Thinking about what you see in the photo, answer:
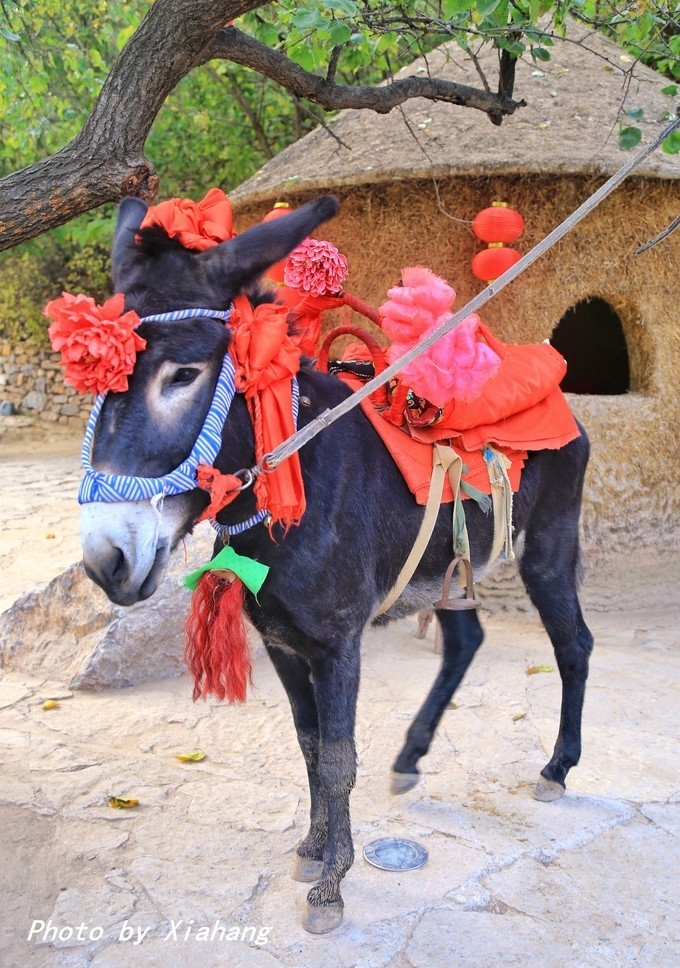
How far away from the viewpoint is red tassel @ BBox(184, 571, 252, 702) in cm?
228

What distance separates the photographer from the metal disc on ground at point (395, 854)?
278cm

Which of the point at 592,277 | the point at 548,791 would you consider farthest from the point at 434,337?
the point at 592,277

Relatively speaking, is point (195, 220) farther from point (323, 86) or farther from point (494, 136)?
point (494, 136)

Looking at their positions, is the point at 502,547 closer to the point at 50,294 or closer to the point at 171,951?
the point at 171,951

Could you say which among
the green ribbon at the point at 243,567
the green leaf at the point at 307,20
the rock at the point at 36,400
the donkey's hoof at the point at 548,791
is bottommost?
the donkey's hoof at the point at 548,791

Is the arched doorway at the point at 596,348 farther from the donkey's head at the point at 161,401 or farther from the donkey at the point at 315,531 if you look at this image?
the donkey's head at the point at 161,401

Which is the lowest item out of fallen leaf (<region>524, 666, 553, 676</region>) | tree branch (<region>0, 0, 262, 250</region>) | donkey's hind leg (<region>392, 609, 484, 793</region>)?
fallen leaf (<region>524, 666, 553, 676</region>)

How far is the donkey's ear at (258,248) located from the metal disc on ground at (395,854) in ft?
6.72

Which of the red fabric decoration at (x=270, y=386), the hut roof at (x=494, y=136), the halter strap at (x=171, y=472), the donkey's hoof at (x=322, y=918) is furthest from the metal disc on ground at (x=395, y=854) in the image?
the hut roof at (x=494, y=136)

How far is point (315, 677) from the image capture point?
7.86 ft

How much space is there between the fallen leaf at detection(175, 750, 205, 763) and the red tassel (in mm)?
1361

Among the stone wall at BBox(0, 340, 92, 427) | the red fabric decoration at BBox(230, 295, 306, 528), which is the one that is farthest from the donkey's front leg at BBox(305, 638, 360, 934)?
the stone wall at BBox(0, 340, 92, 427)

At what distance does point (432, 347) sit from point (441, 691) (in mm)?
1429

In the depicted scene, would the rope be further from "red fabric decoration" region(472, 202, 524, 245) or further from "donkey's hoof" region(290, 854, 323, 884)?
"red fabric decoration" region(472, 202, 524, 245)
